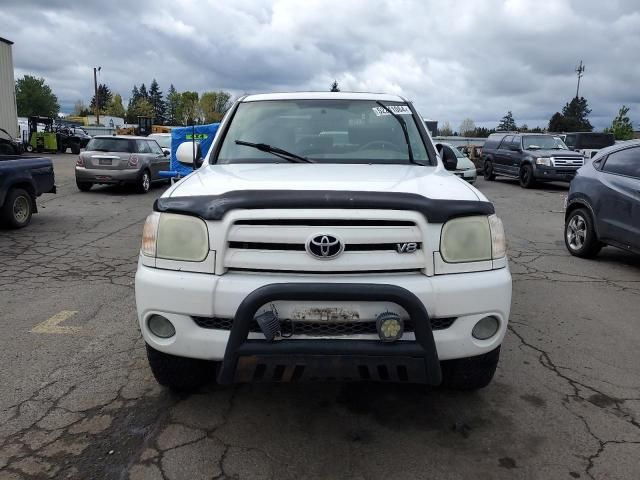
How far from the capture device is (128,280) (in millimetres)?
5980

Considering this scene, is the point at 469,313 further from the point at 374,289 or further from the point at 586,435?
the point at 586,435

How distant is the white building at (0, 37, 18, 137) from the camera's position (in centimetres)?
2603

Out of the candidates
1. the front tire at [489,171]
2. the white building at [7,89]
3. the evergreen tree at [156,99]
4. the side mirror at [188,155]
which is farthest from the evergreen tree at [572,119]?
the evergreen tree at [156,99]

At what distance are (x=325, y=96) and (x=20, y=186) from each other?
681 centimetres

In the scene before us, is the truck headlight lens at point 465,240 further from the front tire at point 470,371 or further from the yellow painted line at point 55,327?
the yellow painted line at point 55,327

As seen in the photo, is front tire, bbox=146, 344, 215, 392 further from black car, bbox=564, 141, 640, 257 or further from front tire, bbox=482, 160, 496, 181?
front tire, bbox=482, 160, 496, 181

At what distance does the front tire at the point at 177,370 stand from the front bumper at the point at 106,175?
40.5 feet

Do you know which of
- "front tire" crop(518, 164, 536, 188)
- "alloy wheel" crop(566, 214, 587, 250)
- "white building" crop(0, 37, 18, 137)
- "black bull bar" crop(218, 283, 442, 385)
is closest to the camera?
"black bull bar" crop(218, 283, 442, 385)

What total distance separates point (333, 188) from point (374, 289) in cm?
57

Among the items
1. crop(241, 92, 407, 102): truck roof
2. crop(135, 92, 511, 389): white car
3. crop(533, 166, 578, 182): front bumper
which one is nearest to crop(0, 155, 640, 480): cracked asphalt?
crop(135, 92, 511, 389): white car

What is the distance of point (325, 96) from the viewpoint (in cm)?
438

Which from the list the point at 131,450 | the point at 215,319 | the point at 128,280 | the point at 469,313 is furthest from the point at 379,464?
the point at 128,280

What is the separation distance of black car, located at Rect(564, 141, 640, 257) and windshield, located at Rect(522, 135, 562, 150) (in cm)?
1170

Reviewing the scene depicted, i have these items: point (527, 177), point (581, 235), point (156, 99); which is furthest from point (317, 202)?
point (156, 99)
